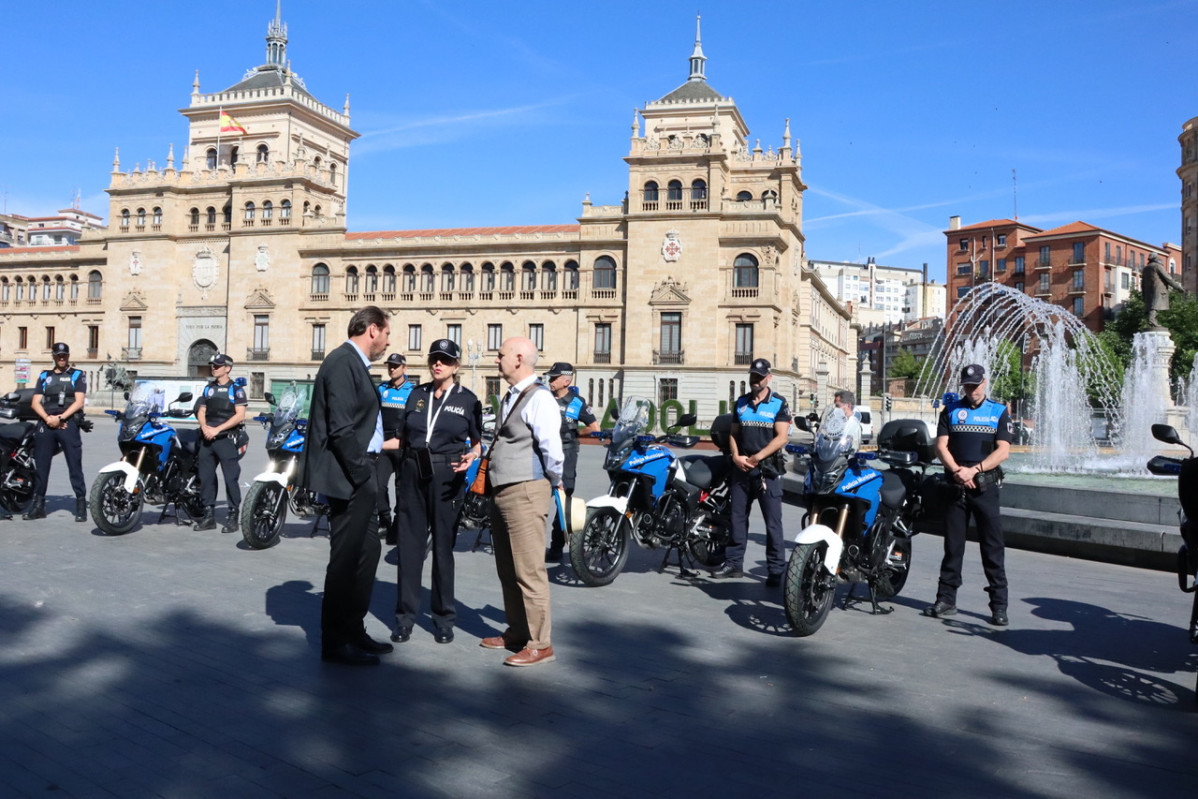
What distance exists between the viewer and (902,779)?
3.71m

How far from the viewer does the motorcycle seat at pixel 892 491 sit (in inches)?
258

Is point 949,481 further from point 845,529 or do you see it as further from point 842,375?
point 842,375

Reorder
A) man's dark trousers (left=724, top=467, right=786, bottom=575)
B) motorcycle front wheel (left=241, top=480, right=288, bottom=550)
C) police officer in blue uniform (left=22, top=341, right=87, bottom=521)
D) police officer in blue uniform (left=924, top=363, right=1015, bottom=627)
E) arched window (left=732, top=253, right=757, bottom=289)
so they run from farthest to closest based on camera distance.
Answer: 1. arched window (left=732, top=253, right=757, bottom=289)
2. police officer in blue uniform (left=22, top=341, right=87, bottom=521)
3. motorcycle front wheel (left=241, top=480, right=288, bottom=550)
4. man's dark trousers (left=724, top=467, right=786, bottom=575)
5. police officer in blue uniform (left=924, top=363, right=1015, bottom=627)

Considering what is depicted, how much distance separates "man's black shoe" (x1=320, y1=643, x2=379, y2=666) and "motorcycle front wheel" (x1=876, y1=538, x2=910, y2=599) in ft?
12.2

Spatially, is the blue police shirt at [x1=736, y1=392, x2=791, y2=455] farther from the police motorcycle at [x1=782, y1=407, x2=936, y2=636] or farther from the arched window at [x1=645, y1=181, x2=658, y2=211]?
the arched window at [x1=645, y1=181, x2=658, y2=211]

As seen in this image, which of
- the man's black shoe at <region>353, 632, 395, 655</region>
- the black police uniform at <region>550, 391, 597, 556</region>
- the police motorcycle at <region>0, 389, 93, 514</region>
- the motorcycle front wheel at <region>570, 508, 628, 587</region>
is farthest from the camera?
→ the police motorcycle at <region>0, 389, 93, 514</region>

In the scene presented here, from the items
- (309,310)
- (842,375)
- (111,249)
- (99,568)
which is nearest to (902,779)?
(99,568)

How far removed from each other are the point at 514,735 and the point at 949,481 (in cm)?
392

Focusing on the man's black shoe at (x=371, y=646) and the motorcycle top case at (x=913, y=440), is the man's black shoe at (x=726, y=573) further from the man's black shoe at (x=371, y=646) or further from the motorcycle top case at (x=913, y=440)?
the man's black shoe at (x=371, y=646)

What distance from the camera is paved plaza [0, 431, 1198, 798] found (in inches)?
144

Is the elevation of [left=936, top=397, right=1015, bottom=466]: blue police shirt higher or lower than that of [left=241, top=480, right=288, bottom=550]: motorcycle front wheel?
higher

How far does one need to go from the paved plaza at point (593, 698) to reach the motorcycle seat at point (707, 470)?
925 mm

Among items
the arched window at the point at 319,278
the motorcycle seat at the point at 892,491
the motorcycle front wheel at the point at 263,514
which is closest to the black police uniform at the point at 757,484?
the motorcycle seat at the point at 892,491

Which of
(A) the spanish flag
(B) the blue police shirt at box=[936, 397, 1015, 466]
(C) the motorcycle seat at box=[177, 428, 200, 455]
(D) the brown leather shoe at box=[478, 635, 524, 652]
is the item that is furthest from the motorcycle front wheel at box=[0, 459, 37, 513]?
(A) the spanish flag
